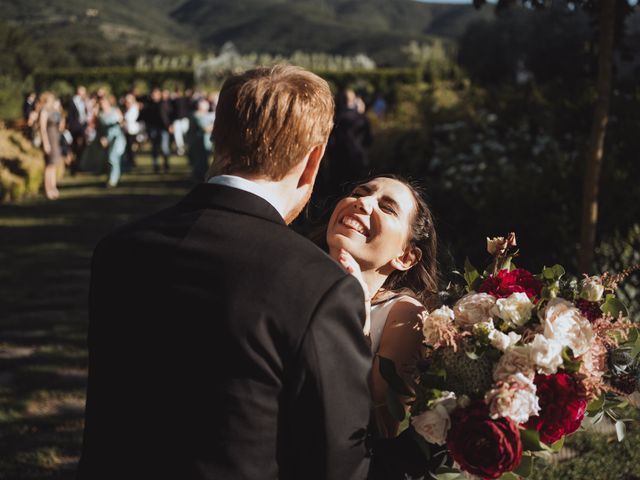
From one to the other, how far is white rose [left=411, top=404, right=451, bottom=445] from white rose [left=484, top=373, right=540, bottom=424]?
0.12 meters

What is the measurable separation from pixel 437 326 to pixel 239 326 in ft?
1.93

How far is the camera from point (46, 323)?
6.38 m

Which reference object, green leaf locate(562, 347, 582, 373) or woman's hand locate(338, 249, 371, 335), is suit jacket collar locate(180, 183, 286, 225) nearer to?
woman's hand locate(338, 249, 371, 335)

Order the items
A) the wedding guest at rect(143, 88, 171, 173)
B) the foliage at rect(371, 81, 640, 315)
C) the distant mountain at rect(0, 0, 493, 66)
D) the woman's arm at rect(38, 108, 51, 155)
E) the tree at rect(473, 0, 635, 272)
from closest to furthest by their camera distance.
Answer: the tree at rect(473, 0, 635, 272) < the foliage at rect(371, 81, 640, 315) < the woman's arm at rect(38, 108, 51, 155) < the wedding guest at rect(143, 88, 171, 173) < the distant mountain at rect(0, 0, 493, 66)

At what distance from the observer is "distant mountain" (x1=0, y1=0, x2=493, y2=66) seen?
96750mm

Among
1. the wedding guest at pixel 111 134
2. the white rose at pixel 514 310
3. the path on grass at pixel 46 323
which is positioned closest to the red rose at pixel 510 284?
the white rose at pixel 514 310

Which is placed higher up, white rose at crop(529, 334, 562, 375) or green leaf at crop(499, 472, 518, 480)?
white rose at crop(529, 334, 562, 375)

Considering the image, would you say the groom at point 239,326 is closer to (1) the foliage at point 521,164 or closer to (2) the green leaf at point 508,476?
(2) the green leaf at point 508,476

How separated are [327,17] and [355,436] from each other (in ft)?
559

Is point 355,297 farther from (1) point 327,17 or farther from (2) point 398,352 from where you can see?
(1) point 327,17

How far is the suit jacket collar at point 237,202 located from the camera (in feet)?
5.35

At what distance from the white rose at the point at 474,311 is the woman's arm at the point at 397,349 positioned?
0.12m

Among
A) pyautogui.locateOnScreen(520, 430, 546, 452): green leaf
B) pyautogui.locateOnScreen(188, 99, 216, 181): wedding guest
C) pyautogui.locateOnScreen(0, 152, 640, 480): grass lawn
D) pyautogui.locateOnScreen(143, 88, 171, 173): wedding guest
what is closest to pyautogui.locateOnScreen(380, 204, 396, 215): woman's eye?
pyautogui.locateOnScreen(520, 430, 546, 452): green leaf

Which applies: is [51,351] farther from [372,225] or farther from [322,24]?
[322,24]
